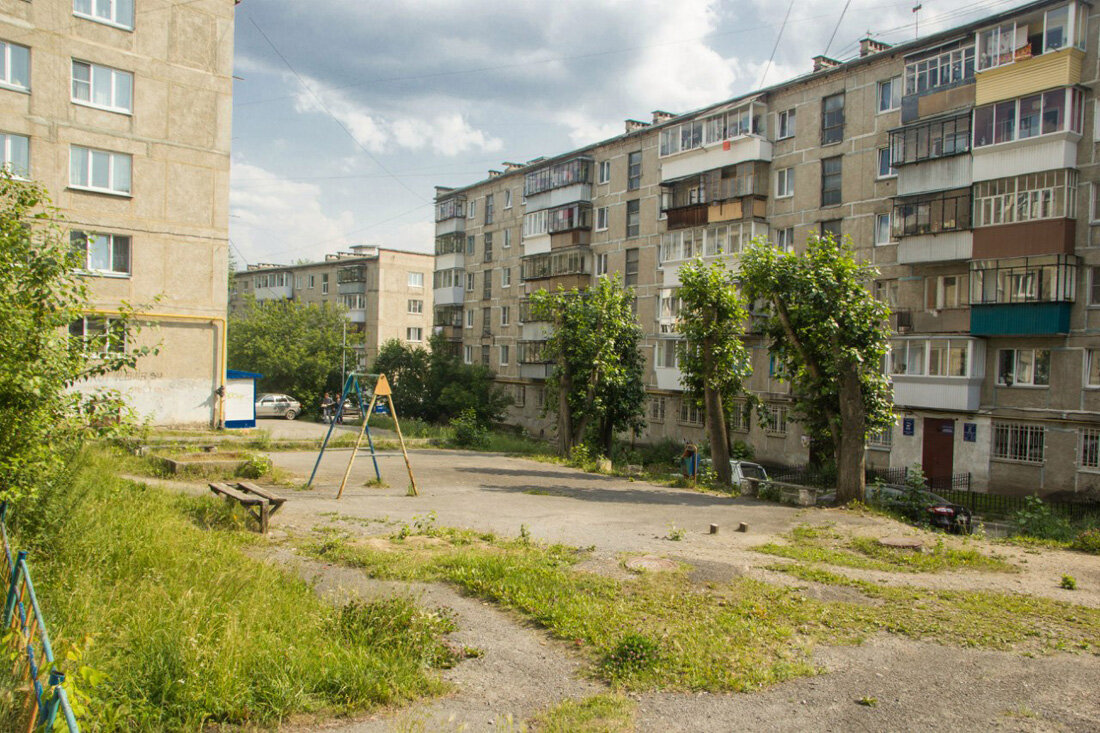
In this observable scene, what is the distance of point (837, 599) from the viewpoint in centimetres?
921

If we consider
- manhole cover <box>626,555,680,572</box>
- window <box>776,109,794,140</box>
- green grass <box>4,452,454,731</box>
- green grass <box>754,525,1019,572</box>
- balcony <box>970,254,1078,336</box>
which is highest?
window <box>776,109,794,140</box>

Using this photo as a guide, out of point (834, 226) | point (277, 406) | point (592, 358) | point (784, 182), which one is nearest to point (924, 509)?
point (592, 358)

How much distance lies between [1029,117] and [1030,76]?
51.0 inches

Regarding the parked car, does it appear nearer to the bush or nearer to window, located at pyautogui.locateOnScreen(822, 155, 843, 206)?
the bush

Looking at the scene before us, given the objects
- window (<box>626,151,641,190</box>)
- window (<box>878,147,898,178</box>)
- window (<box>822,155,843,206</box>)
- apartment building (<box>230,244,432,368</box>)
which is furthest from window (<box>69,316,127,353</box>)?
apartment building (<box>230,244,432,368</box>)

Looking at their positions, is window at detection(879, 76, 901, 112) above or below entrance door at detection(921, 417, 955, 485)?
above

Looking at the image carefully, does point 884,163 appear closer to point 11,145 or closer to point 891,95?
point 891,95

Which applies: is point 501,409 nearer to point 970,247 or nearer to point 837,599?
point 970,247

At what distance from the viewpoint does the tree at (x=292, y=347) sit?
178ft

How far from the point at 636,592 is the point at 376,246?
68981 millimetres

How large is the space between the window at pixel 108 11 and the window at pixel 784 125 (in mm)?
26306

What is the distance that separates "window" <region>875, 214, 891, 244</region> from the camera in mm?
30719

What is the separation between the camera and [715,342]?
22984 millimetres

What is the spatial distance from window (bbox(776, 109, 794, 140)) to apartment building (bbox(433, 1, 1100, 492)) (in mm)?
72
